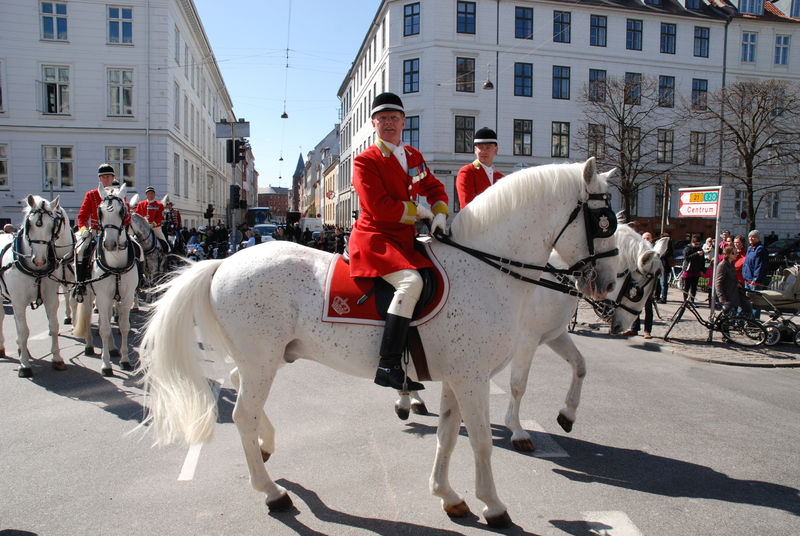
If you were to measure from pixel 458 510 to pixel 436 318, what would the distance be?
4.30ft

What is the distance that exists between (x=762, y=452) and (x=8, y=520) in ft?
19.1

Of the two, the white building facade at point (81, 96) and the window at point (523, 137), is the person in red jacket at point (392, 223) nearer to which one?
the white building facade at point (81, 96)

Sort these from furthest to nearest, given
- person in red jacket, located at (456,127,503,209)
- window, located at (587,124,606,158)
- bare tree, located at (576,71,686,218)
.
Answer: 1. window, located at (587,124,606,158)
2. bare tree, located at (576,71,686,218)
3. person in red jacket, located at (456,127,503,209)

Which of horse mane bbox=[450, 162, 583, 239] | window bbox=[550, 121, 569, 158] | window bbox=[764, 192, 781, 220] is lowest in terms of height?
horse mane bbox=[450, 162, 583, 239]

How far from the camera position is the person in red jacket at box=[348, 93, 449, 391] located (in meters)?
3.07

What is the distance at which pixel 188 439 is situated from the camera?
11.5 ft

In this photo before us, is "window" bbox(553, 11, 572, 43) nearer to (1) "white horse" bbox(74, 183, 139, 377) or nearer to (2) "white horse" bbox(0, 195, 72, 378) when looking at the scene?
(1) "white horse" bbox(74, 183, 139, 377)

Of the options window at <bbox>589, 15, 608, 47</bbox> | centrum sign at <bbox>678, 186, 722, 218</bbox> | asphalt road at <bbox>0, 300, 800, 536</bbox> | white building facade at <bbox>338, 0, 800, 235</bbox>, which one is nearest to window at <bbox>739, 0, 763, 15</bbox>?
white building facade at <bbox>338, 0, 800, 235</bbox>

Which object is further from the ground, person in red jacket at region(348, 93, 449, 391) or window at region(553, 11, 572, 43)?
window at region(553, 11, 572, 43)

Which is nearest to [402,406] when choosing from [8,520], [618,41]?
[8,520]

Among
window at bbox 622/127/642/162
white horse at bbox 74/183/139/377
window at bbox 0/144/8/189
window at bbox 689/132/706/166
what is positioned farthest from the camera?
window at bbox 689/132/706/166

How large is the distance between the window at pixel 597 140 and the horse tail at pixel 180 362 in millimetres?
27433

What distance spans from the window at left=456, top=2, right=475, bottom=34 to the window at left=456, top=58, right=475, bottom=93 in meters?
A: 1.90

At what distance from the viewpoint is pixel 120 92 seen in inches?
1008
